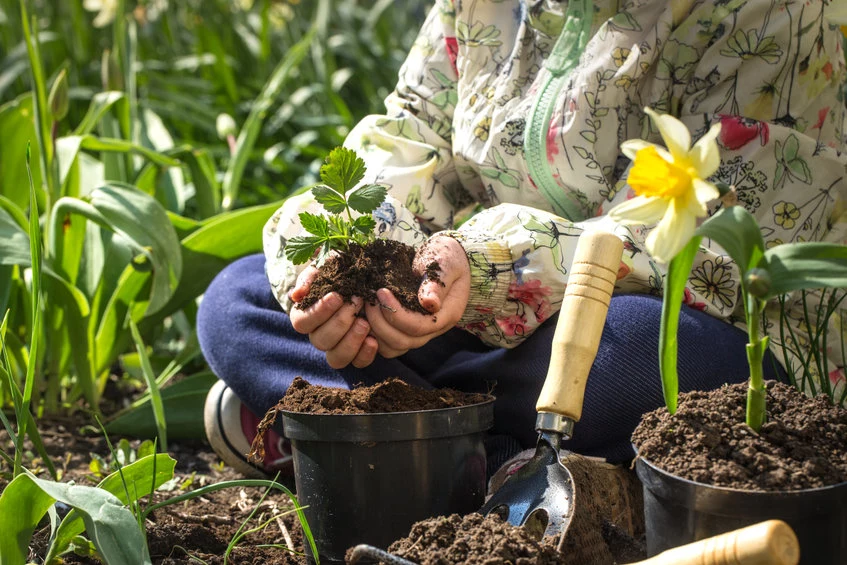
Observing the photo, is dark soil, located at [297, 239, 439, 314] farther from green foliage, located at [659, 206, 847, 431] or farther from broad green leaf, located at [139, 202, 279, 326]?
broad green leaf, located at [139, 202, 279, 326]

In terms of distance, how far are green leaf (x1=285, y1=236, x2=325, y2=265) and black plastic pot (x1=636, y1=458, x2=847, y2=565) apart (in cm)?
46

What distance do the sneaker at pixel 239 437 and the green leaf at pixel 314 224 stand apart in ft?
1.73

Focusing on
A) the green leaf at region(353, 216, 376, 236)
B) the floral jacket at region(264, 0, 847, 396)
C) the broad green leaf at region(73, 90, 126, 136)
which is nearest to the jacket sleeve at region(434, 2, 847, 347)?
the floral jacket at region(264, 0, 847, 396)

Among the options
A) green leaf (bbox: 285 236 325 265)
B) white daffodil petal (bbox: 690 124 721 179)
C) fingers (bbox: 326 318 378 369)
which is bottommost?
fingers (bbox: 326 318 378 369)

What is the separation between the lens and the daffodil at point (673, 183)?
75cm

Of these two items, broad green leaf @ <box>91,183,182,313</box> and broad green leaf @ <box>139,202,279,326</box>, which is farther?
broad green leaf @ <box>139,202,279,326</box>

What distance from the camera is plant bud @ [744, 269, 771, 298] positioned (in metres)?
0.74

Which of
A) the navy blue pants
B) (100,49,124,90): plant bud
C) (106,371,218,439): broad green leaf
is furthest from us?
(100,49,124,90): plant bud

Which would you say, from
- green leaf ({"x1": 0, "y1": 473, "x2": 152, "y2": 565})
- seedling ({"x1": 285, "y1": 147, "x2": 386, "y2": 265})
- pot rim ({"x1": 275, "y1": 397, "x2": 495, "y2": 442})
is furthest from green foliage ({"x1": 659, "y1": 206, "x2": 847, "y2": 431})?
green leaf ({"x1": 0, "y1": 473, "x2": 152, "y2": 565})

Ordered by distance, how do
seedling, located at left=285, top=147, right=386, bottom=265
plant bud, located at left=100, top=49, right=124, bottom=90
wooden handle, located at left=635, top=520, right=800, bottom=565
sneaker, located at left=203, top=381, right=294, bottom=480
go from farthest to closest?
1. plant bud, located at left=100, top=49, right=124, bottom=90
2. sneaker, located at left=203, top=381, right=294, bottom=480
3. seedling, located at left=285, top=147, right=386, bottom=265
4. wooden handle, located at left=635, top=520, right=800, bottom=565

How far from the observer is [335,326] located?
1.11m

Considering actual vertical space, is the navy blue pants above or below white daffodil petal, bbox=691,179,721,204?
below

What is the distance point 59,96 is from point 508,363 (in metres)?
1.07

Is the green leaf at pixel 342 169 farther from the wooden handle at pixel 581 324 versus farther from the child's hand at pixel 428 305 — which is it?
the wooden handle at pixel 581 324
